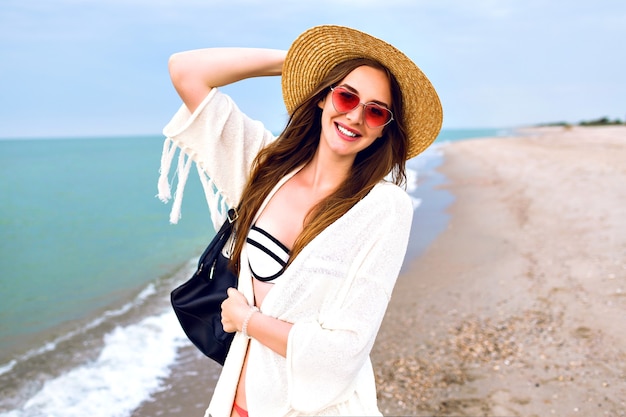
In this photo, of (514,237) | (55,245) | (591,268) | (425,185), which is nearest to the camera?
(591,268)

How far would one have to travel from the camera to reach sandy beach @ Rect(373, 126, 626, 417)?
4.11 meters

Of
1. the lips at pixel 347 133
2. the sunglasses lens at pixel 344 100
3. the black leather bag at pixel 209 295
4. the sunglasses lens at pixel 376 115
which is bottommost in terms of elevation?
the black leather bag at pixel 209 295

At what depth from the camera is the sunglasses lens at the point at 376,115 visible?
75.0 inches

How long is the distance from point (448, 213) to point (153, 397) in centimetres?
887

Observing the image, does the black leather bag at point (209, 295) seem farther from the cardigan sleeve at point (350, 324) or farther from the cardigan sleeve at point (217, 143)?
the cardigan sleeve at point (350, 324)

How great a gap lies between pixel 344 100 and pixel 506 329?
4149 millimetres

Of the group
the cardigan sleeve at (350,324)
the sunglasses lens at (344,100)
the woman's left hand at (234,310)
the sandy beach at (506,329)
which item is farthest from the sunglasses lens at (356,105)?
the sandy beach at (506,329)

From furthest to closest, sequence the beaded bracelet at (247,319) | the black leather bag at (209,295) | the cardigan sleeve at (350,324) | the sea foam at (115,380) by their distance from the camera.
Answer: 1. the sea foam at (115,380)
2. the black leather bag at (209,295)
3. the beaded bracelet at (247,319)
4. the cardigan sleeve at (350,324)

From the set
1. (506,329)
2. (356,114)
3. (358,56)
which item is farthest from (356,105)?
(506,329)

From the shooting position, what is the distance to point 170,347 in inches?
233

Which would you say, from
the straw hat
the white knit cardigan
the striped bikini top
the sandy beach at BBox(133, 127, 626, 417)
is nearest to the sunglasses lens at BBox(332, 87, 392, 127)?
the straw hat

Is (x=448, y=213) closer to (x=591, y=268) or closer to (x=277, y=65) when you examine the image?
(x=591, y=268)

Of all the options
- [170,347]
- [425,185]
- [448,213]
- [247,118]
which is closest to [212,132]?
[247,118]

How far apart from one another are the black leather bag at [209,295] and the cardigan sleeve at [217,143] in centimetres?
17
